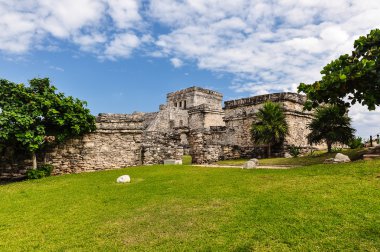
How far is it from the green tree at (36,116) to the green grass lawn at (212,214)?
3.54m

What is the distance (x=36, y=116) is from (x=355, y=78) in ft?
41.8

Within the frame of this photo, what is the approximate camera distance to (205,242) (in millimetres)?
4582

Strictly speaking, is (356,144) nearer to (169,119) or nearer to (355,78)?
(355,78)

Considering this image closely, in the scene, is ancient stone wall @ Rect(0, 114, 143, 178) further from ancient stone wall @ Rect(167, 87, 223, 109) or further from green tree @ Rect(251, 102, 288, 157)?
ancient stone wall @ Rect(167, 87, 223, 109)

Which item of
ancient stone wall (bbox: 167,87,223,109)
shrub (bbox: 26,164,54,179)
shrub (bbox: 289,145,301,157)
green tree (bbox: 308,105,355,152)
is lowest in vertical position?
shrub (bbox: 26,164,54,179)

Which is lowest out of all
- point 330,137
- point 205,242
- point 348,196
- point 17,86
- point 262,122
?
point 205,242

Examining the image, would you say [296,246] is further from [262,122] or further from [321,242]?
Answer: [262,122]

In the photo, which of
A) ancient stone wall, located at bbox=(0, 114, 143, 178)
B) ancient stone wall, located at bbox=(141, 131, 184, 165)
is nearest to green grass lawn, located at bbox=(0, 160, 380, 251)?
ancient stone wall, located at bbox=(0, 114, 143, 178)

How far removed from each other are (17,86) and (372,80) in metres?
14.0

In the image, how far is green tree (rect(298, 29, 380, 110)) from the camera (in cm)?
941

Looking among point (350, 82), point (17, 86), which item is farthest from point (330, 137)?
point (17, 86)

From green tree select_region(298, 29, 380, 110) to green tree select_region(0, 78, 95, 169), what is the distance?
1018 centimetres

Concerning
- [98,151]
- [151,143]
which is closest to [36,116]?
[98,151]

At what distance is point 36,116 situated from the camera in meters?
12.5
